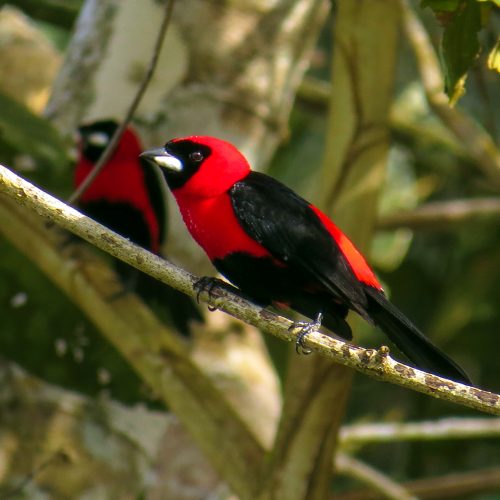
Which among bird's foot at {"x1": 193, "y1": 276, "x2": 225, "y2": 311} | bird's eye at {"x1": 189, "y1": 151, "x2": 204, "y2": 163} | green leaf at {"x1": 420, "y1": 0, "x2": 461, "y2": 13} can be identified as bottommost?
bird's foot at {"x1": 193, "y1": 276, "x2": 225, "y2": 311}

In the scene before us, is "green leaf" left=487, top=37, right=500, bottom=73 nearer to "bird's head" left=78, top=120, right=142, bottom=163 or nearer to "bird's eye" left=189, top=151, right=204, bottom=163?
"bird's eye" left=189, top=151, right=204, bottom=163

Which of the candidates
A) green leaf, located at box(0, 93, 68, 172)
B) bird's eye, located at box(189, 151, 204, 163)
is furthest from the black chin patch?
green leaf, located at box(0, 93, 68, 172)

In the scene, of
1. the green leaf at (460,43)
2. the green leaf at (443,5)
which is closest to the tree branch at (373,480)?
the green leaf at (460,43)

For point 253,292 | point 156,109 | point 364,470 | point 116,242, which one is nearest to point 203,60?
point 156,109

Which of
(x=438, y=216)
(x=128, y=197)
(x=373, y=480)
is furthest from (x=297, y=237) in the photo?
(x=438, y=216)

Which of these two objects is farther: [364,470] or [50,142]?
[364,470]

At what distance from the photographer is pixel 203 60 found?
4273 mm

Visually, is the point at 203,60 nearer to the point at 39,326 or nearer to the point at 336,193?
the point at 336,193

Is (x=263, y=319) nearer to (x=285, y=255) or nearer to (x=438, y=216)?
(x=285, y=255)

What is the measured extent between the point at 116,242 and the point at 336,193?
148 cm

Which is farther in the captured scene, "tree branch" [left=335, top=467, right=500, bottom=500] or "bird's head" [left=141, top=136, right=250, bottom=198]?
"tree branch" [left=335, top=467, right=500, bottom=500]

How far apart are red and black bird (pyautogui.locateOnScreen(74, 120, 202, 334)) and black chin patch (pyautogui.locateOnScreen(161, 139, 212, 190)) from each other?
1.15 meters

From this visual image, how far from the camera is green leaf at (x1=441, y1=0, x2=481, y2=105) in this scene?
8.25ft

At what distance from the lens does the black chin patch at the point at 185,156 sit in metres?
3.30
